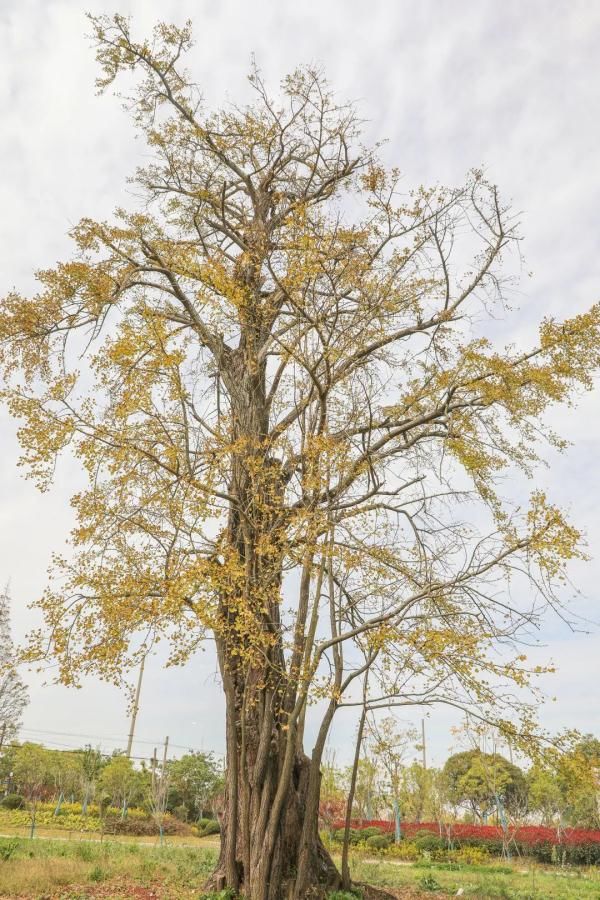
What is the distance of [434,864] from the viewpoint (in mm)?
14984

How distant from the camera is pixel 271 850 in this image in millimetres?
7152

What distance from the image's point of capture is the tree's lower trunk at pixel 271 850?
714 cm

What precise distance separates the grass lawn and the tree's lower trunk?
1.73 ft

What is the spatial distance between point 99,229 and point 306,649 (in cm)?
573

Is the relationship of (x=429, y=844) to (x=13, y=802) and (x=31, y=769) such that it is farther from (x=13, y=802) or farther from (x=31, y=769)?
(x=13, y=802)

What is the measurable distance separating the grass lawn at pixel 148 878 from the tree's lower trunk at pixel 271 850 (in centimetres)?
53

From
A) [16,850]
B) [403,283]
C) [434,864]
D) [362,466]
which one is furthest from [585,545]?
[434,864]

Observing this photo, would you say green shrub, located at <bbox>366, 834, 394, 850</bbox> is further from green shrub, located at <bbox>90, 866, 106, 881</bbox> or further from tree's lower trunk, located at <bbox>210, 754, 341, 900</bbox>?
tree's lower trunk, located at <bbox>210, 754, 341, 900</bbox>

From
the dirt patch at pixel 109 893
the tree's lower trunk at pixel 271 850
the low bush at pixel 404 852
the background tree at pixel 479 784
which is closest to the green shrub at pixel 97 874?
the dirt patch at pixel 109 893

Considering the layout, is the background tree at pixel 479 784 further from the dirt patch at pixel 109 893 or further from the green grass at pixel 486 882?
the dirt patch at pixel 109 893

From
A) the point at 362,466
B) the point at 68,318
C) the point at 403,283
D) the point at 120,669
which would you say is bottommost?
the point at 120,669

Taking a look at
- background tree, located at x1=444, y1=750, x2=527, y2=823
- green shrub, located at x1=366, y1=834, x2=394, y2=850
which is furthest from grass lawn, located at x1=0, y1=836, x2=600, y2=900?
background tree, located at x1=444, y1=750, x2=527, y2=823

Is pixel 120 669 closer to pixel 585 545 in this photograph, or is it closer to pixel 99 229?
pixel 585 545

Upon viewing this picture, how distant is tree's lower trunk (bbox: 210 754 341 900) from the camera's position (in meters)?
7.14
